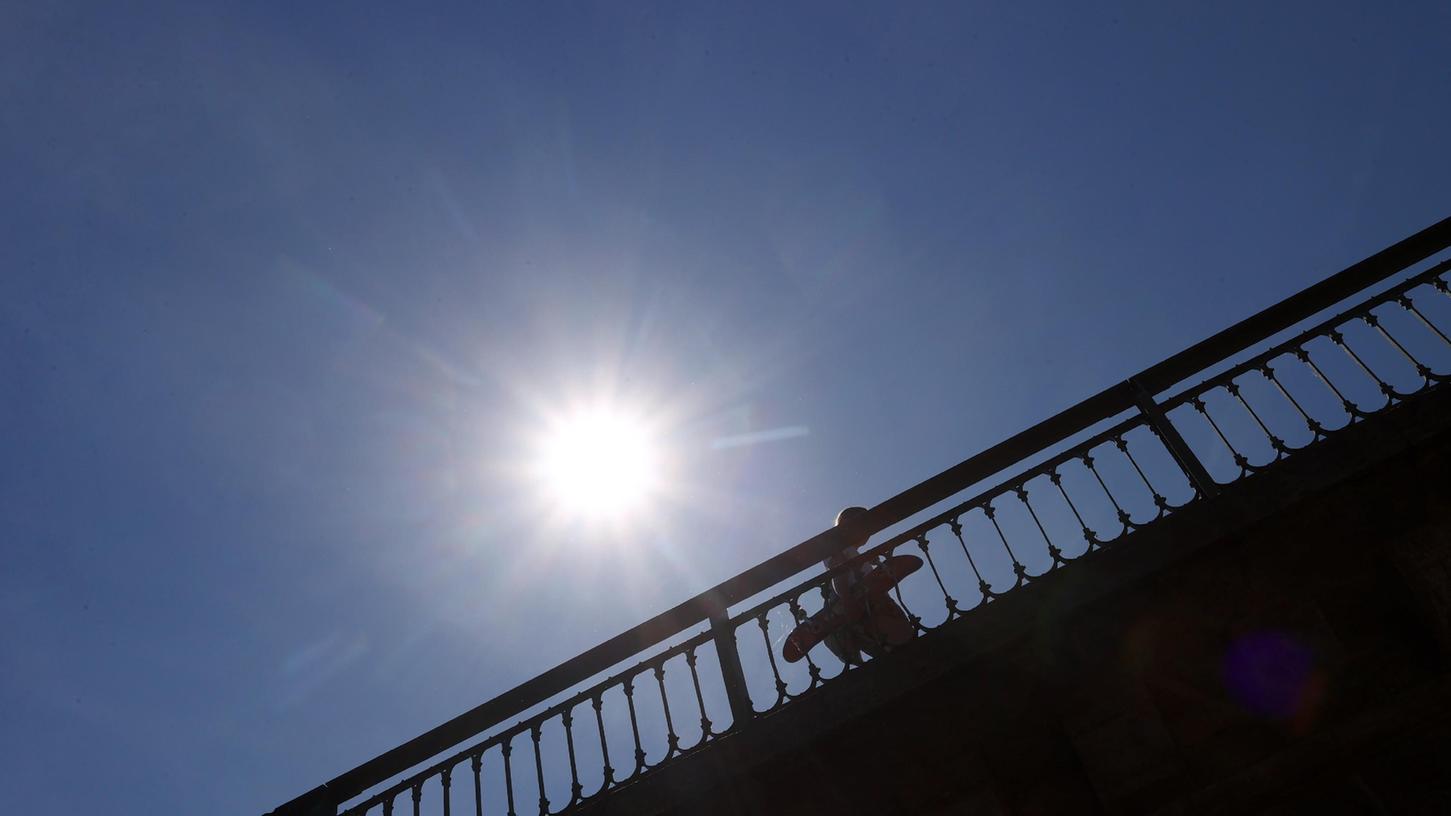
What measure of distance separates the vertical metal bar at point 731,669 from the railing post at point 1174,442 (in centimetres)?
285

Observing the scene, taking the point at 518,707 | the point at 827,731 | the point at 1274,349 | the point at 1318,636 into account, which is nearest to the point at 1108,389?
the point at 1274,349

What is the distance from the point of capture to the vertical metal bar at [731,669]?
5.16 m

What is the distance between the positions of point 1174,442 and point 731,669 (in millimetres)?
3231

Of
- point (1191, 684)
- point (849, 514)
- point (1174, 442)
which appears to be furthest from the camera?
point (849, 514)

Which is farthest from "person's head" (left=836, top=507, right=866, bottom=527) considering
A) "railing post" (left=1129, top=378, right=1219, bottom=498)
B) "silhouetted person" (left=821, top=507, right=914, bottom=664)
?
"railing post" (left=1129, top=378, right=1219, bottom=498)

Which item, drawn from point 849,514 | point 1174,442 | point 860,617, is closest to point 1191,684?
point 1174,442

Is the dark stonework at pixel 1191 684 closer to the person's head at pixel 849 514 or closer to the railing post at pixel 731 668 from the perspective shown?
the railing post at pixel 731 668

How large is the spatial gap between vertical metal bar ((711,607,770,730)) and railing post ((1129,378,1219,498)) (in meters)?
2.85

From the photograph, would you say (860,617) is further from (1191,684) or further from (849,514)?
(1191,684)

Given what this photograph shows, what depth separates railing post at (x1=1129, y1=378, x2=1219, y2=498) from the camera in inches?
196

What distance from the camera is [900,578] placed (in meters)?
5.87

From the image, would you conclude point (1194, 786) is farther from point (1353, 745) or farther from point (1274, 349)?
point (1274, 349)

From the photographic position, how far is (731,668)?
5418mm

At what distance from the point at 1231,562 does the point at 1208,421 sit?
1.05 metres
